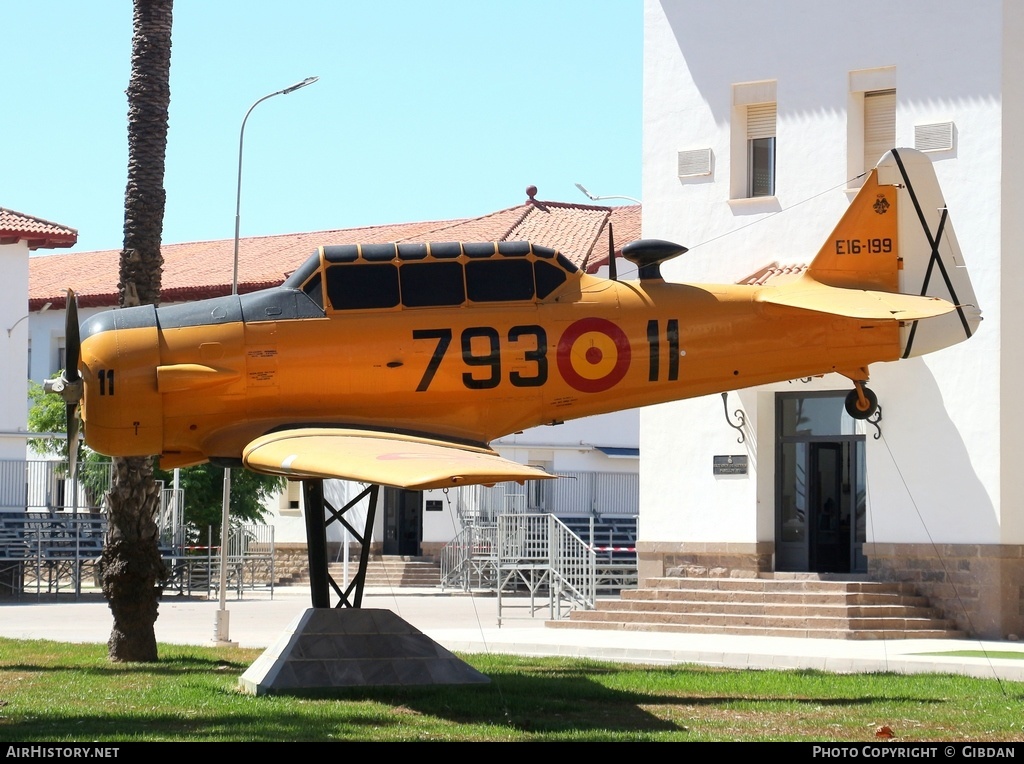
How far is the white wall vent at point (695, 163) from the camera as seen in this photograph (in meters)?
24.4

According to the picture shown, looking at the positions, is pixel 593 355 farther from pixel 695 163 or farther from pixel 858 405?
pixel 695 163

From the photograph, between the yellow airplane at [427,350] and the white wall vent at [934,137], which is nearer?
the yellow airplane at [427,350]

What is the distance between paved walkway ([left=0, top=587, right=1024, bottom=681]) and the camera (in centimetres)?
1766

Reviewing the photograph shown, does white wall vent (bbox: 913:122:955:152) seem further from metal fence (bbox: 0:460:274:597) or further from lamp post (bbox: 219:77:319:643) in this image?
metal fence (bbox: 0:460:274:597)

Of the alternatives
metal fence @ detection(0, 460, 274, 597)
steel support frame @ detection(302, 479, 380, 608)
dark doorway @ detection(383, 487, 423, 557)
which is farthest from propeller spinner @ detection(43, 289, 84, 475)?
dark doorway @ detection(383, 487, 423, 557)

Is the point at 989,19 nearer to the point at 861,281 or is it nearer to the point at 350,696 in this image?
the point at 861,281

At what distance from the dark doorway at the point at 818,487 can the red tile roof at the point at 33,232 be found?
23419 millimetres

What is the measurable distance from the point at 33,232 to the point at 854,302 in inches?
1166

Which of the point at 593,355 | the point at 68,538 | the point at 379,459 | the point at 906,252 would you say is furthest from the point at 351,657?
the point at 68,538

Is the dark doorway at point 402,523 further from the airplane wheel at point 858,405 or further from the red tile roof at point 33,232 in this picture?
the airplane wheel at point 858,405

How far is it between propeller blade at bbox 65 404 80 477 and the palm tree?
261 cm

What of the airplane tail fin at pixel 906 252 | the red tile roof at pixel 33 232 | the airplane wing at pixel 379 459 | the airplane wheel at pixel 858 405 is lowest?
the airplane wing at pixel 379 459

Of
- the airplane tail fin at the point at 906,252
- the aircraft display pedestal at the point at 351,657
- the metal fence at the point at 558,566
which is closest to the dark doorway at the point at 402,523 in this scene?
the metal fence at the point at 558,566
